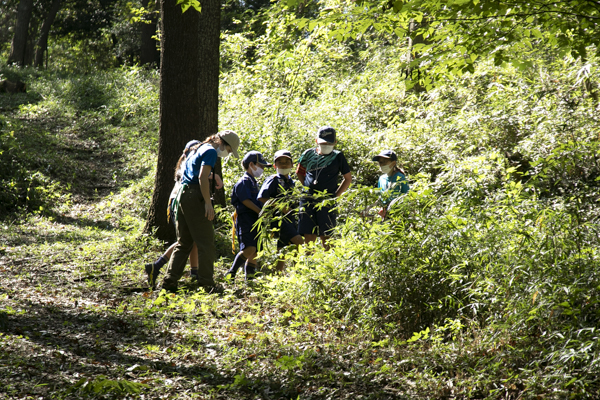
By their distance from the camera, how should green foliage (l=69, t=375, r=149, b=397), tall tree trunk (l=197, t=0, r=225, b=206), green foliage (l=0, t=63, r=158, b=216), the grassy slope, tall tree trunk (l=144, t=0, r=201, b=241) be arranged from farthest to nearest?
1. green foliage (l=0, t=63, r=158, b=216)
2. tall tree trunk (l=197, t=0, r=225, b=206)
3. tall tree trunk (l=144, t=0, r=201, b=241)
4. the grassy slope
5. green foliage (l=69, t=375, r=149, b=397)

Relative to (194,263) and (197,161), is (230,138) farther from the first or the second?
(194,263)

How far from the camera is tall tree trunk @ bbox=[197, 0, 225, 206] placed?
8648 millimetres

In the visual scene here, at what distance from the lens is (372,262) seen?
4.92 m

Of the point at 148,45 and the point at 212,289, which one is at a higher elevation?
the point at 148,45

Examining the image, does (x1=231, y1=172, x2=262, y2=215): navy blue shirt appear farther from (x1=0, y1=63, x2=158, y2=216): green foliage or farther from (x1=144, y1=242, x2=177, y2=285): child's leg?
(x1=0, y1=63, x2=158, y2=216): green foliage

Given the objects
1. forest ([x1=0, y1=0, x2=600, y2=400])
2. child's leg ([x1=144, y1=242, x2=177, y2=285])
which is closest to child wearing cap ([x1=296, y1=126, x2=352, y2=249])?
forest ([x1=0, y1=0, x2=600, y2=400])

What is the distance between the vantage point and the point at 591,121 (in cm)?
845

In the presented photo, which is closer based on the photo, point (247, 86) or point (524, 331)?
point (524, 331)

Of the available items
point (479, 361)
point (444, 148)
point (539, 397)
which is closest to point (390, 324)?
point (479, 361)

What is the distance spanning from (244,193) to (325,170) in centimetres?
119

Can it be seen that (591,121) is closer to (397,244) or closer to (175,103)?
(397,244)

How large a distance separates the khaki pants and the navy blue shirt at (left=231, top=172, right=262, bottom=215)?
72 centimetres

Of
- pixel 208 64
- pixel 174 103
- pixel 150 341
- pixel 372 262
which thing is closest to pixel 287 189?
pixel 372 262

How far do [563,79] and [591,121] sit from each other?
183cm
